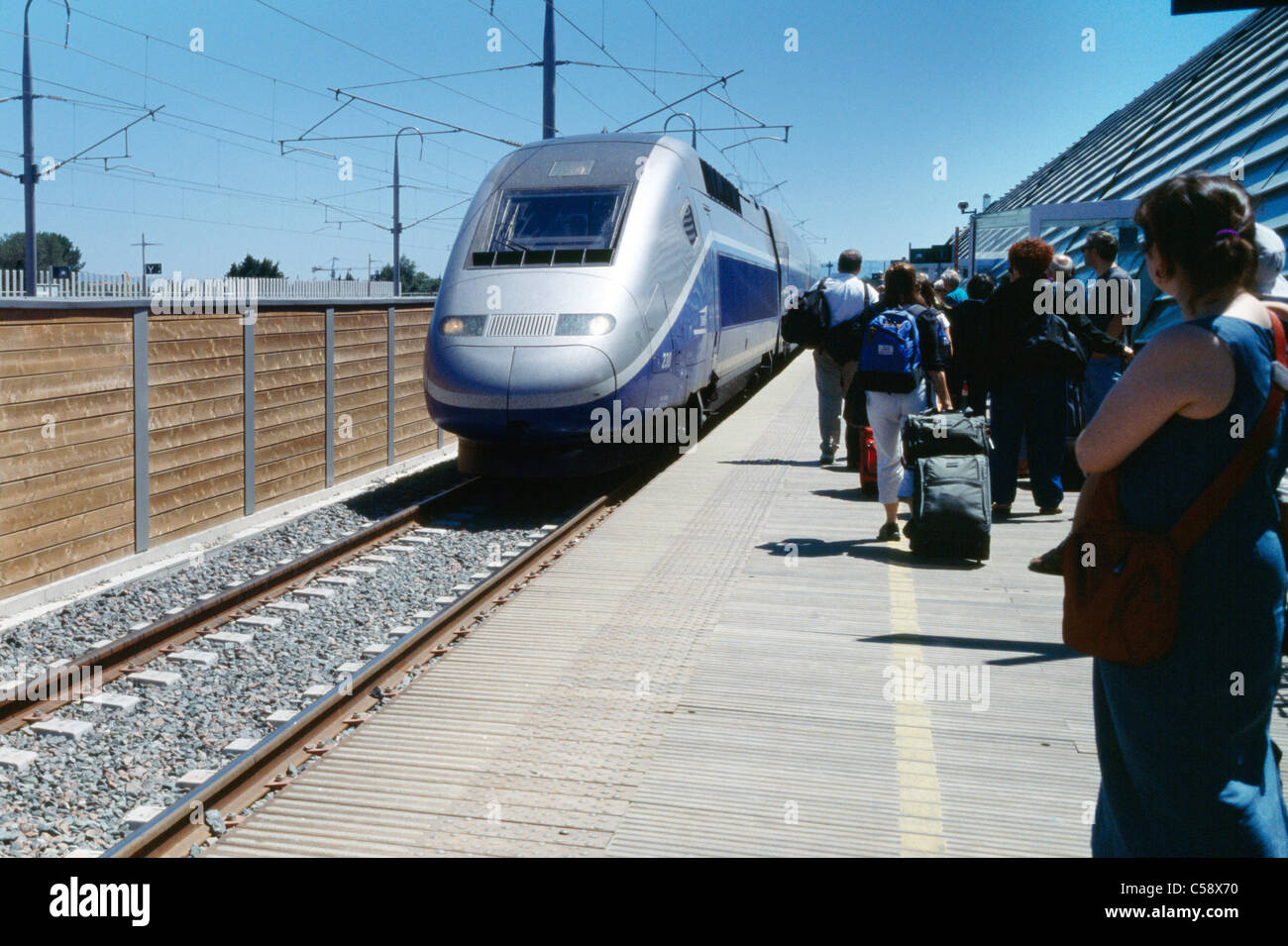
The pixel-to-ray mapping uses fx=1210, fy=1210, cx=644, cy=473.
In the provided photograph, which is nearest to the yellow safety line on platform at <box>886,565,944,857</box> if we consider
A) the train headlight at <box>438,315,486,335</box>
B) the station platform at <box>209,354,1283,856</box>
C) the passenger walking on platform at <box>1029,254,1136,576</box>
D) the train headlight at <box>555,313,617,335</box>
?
the station platform at <box>209,354,1283,856</box>

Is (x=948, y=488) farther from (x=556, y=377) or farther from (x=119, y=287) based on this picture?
(x=119, y=287)

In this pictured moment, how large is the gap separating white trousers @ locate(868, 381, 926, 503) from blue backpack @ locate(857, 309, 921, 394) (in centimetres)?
10

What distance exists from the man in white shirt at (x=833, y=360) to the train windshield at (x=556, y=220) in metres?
1.96

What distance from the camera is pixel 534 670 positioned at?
5258 mm

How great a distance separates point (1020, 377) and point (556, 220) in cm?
435

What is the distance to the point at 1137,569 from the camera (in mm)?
2330

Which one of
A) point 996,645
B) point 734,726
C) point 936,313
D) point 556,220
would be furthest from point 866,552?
point 556,220

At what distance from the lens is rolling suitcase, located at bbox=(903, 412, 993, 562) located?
707 centimetres

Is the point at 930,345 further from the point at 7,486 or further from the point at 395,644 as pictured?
the point at 7,486

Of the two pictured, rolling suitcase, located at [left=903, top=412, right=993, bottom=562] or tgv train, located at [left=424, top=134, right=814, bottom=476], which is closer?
rolling suitcase, located at [left=903, top=412, right=993, bottom=562]

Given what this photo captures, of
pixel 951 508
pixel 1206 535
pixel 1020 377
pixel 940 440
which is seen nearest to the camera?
pixel 1206 535

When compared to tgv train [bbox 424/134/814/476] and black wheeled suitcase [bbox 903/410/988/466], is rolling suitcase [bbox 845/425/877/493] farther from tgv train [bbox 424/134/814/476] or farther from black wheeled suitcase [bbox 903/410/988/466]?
black wheeled suitcase [bbox 903/410/988/466]

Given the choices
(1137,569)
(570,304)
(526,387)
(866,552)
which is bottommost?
(866,552)
